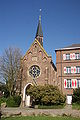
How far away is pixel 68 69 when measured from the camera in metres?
33.6

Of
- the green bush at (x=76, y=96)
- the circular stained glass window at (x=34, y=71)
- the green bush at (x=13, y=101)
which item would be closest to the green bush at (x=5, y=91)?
the circular stained glass window at (x=34, y=71)

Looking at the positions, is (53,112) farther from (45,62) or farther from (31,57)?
(31,57)

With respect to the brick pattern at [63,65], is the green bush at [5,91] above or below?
below

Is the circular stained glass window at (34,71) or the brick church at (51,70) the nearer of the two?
the brick church at (51,70)

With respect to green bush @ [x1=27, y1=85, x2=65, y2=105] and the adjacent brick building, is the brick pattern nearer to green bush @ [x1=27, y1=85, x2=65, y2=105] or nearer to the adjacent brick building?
the adjacent brick building

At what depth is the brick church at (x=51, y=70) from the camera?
32719 millimetres

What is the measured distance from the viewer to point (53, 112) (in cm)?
1972

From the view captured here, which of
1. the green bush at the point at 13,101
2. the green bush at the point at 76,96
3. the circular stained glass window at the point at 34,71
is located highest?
the circular stained glass window at the point at 34,71

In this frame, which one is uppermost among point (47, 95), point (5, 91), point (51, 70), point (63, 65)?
point (63, 65)

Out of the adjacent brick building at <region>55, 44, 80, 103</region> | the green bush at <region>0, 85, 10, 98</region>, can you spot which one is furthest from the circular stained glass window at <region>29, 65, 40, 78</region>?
the green bush at <region>0, 85, 10, 98</region>

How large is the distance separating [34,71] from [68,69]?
7878 mm

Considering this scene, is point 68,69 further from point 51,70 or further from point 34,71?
point 34,71

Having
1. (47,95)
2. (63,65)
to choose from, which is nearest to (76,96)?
(47,95)

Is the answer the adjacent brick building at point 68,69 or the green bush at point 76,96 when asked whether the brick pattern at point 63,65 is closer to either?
the adjacent brick building at point 68,69
